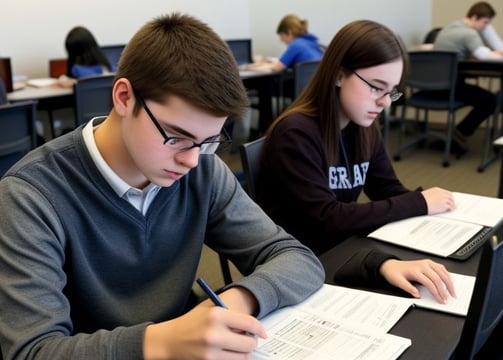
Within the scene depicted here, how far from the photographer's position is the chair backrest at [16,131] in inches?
98.0

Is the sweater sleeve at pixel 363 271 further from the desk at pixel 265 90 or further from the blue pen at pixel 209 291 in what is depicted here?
the desk at pixel 265 90

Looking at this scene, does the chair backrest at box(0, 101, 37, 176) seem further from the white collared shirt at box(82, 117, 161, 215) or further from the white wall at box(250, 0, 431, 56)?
the white wall at box(250, 0, 431, 56)

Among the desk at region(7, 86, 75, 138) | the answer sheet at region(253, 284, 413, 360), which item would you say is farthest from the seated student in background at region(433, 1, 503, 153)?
the answer sheet at region(253, 284, 413, 360)

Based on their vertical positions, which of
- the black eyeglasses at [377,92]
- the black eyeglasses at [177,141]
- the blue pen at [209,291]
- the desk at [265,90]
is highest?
the black eyeglasses at [177,141]

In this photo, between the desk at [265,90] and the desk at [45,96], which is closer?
the desk at [45,96]

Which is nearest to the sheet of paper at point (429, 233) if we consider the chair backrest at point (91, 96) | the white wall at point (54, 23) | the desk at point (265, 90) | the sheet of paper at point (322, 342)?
the sheet of paper at point (322, 342)

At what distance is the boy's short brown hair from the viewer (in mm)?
Result: 868

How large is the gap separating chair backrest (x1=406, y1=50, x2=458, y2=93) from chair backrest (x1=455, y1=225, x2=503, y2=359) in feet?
11.4

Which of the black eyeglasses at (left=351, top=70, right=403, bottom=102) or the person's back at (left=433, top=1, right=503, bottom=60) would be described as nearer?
the black eyeglasses at (left=351, top=70, right=403, bottom=102)

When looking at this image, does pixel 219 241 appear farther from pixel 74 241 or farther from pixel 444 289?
pixel 444 289

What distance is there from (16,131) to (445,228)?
207 cm

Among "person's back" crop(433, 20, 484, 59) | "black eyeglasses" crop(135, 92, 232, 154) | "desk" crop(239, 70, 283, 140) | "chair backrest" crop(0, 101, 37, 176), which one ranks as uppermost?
"black eyeglasses" crop(135, 92, 232, 154)

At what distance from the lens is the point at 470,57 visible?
15.5 ft

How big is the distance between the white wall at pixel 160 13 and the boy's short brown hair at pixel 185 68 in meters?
3.19
